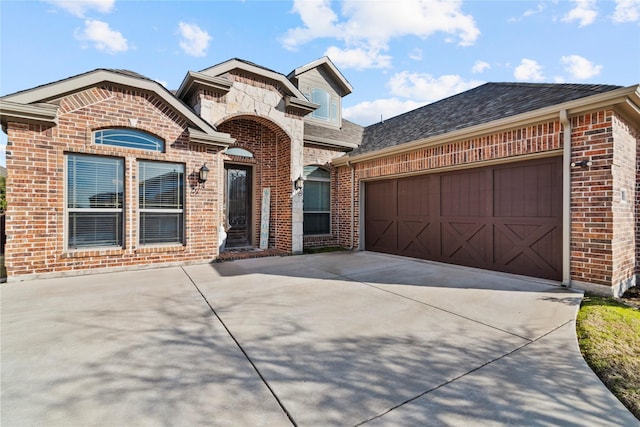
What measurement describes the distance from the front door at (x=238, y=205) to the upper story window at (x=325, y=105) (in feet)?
12.2

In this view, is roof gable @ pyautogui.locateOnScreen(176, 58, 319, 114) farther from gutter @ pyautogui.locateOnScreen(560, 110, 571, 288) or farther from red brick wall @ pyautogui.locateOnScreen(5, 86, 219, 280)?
gutter @ pyautogui.locateOnScreen(560, 110, 571, 288)

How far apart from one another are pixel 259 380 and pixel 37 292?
458cm

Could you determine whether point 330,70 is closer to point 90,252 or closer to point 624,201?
point 624,201

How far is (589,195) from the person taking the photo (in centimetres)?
478

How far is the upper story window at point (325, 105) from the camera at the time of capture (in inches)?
426

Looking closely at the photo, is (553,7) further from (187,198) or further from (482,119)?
(187,198)

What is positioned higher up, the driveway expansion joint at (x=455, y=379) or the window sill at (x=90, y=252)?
the window sill at (x=90, y=252)

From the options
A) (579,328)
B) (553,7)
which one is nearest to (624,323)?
(579,328)

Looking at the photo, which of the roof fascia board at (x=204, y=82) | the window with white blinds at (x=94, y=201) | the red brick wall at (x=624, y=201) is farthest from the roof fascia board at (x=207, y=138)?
the red brick wall at (x=624, y=201)

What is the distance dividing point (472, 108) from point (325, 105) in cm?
530

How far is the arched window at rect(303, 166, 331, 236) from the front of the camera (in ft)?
31.4

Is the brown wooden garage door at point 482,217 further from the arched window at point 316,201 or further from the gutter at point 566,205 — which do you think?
the arched window at point 316,201

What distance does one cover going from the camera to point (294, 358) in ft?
8.32

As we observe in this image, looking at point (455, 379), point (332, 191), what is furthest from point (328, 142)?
point (455, 379)
